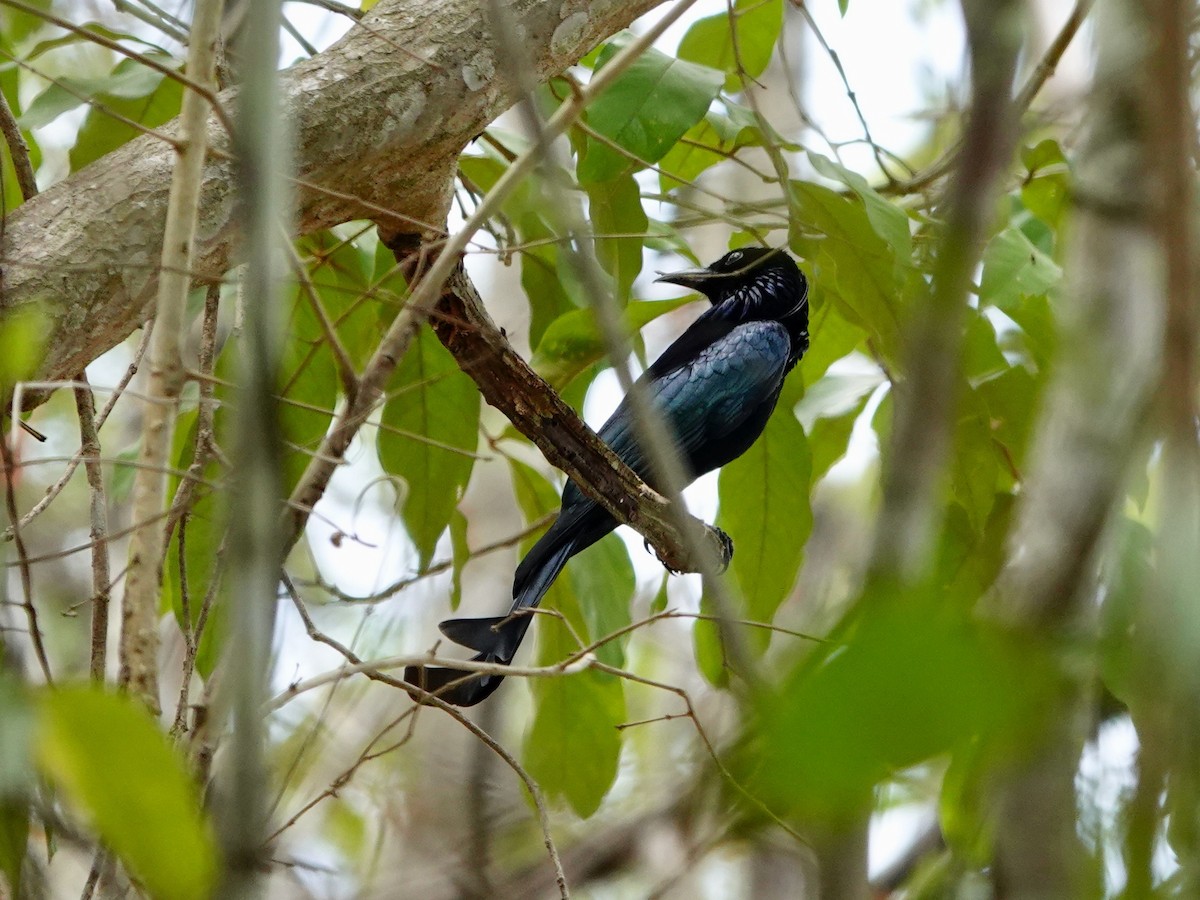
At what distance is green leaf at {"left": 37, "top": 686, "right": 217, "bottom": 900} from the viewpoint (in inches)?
27.9

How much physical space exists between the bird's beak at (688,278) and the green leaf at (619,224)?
53.4 inches

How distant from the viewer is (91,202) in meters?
1.90

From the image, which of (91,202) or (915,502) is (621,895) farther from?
(915,502)

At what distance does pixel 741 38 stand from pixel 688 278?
1.18 metres

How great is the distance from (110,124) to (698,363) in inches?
76.5

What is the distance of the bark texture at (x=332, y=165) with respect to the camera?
6.16 ft

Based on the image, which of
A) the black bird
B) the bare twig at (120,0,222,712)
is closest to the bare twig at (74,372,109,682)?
the bare twig at (120,0,222,712)

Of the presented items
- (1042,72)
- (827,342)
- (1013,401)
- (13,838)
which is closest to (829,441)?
(827,342)

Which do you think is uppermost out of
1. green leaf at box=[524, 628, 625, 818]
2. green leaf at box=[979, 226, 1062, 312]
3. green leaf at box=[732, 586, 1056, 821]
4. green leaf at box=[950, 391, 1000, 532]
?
green leaf at box=[979, 226, 1062, 312]

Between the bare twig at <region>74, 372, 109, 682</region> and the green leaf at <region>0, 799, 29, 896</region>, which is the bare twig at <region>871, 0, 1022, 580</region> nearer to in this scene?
the green leaf at <region>0, 799, 29, 896</region>

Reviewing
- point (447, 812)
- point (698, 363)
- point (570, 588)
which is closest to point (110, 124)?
point (570, 588)

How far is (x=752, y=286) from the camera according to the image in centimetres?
422

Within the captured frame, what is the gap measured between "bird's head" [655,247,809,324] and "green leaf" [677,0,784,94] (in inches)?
34.2

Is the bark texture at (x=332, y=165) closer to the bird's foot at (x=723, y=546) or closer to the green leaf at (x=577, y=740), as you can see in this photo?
the green leaf at (x=577, y=740)
